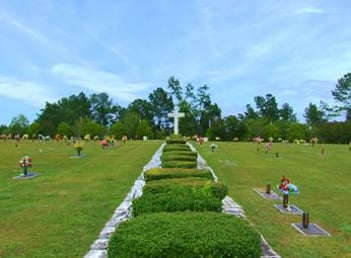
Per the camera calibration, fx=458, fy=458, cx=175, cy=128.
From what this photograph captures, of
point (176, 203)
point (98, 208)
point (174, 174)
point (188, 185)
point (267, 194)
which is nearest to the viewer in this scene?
point (176, 203)

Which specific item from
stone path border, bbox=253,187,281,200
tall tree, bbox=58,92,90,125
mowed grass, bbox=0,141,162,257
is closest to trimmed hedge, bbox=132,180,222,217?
mowed grass, bbox=0,141,162,257

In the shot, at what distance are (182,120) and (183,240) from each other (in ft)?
265

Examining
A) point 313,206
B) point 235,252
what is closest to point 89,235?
point 235,252

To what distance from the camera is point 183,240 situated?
4.94 m

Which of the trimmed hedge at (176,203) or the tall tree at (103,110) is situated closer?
the trimmed hedge at (176,203)

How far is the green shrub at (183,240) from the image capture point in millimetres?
4867

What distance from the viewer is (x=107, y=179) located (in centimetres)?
1842

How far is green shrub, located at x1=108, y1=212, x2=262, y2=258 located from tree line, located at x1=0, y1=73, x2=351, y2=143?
63.6 m

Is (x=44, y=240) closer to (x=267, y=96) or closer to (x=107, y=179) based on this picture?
(x=107, y=179)

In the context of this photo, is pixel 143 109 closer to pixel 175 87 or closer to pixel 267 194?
pixel 175 87

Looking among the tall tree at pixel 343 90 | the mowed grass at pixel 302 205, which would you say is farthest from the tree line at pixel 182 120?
the mowed grass at pixel 302 205

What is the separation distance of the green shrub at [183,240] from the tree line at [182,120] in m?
63.6

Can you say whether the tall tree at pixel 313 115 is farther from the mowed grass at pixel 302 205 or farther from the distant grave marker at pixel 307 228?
the distant grave marker at pixel 307 228

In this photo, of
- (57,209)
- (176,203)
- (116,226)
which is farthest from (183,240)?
(57,209)
